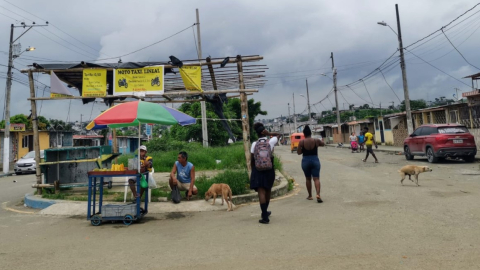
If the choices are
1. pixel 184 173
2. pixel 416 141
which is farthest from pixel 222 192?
pixel 416 141

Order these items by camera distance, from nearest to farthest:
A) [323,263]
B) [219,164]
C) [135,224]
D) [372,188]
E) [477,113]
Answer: [323,263] → [135,224] → [372,188] → [219,164] → [477,113]

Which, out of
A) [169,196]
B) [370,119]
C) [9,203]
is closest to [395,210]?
[169,196]

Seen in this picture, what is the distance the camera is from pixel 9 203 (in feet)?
28.8

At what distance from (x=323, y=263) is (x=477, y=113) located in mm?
18750

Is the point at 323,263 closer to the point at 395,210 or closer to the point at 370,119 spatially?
the point at 395,210

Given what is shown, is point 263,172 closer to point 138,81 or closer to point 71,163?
point 138,81

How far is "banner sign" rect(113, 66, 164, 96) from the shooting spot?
8.39 meters

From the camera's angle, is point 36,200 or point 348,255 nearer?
point 348,255

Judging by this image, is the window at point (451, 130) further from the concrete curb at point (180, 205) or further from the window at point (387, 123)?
the window at point (387, 123)

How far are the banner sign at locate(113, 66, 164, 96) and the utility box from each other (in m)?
2.06

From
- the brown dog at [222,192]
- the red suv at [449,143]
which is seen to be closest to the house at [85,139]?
the red suv at [449,143]

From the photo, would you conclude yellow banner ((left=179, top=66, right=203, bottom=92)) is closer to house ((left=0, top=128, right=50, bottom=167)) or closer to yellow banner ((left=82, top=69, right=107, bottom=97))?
yellow banner ((left=82, top=69, right=107, bottom=97))

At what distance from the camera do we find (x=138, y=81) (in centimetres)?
846

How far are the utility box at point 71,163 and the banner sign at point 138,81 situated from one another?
2.06m
